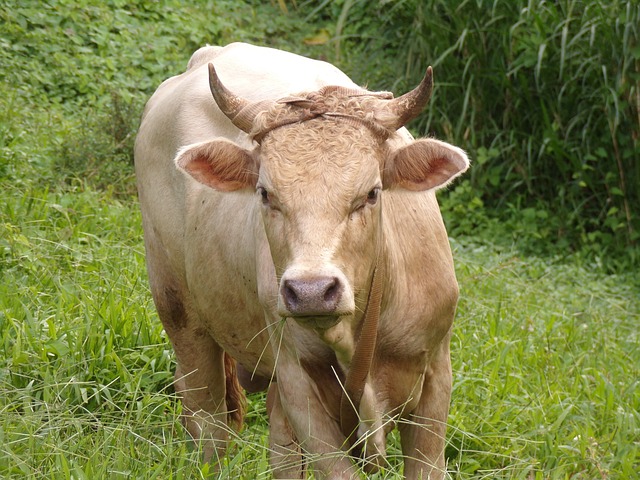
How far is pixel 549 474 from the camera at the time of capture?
472 centimetres

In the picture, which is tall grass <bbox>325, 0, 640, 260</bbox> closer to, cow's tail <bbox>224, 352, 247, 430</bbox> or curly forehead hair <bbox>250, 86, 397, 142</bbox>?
cow's tail <bbox>224, 352, 247, 430</bbox>

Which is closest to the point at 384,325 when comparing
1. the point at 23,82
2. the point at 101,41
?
the point at 23,82

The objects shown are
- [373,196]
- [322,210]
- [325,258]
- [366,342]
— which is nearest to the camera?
[325,258]

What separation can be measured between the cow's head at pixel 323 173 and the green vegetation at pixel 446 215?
891 mm

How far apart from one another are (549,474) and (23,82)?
20.9 feet

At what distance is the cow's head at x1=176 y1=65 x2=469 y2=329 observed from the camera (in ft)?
11.1

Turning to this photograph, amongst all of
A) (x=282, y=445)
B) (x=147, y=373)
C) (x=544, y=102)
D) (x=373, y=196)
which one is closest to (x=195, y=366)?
(x=147, y=373)

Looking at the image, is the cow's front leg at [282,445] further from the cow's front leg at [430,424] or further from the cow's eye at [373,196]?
the cow's eye at [373,196]

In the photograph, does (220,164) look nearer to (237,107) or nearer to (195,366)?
(237,107)

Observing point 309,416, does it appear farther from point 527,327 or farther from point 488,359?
point 527,327

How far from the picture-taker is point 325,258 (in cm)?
340

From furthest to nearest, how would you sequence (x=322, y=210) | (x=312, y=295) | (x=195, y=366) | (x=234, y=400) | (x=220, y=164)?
(x=234, y=400)
(x=195, y=366)
(x=220, y=164)
(x=322, y=210)
(x=312, y=295)

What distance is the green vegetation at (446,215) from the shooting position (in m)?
4.74

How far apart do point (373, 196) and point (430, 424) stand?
1.05m
